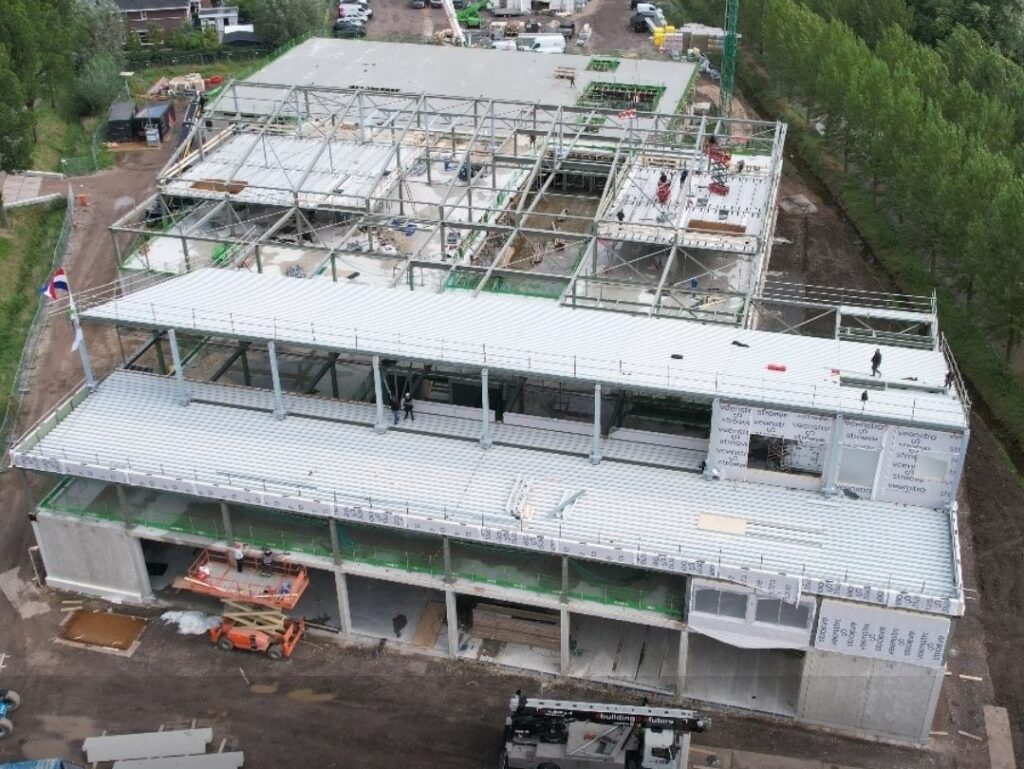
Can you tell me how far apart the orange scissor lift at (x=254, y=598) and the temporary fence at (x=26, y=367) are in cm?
1473

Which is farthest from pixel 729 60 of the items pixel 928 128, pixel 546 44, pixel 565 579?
pixel 565 579

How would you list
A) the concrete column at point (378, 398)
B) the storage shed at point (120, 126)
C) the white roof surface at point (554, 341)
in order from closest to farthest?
1. the white roof surface at point (554, 341)
2. the concrete column at point (378, 398)
3. the storage shed at point (120, 126)

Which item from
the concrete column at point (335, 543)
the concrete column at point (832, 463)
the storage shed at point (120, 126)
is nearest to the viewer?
the concrete column at point (832, 463)

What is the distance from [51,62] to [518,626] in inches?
2438

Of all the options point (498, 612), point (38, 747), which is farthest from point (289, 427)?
point (38, 747)

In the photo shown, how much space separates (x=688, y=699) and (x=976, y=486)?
1914 cm

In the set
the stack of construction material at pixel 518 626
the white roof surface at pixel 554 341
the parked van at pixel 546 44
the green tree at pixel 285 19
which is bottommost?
the stack of construction material at pixel 518 626

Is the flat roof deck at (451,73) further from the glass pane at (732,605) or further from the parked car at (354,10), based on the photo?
the glass pane at (732,605)

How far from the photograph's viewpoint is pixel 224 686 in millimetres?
39906

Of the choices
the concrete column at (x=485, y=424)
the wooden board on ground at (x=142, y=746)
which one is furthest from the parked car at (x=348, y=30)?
the wooden board on ground at (x=142, y=746)

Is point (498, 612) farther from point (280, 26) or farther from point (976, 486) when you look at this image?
point (280, 26)

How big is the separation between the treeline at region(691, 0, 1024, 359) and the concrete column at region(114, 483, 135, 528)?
41.1 meters

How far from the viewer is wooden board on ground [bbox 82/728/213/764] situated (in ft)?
121

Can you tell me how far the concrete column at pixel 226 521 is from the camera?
40500 millimetres
